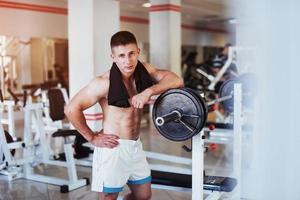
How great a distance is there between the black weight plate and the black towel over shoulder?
6.8 inches

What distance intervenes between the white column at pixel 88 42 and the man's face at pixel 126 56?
317 cm

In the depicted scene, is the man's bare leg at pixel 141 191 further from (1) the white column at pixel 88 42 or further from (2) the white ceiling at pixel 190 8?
(2) the white ceiling at pixel 190 8

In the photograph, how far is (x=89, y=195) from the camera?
3768 mm

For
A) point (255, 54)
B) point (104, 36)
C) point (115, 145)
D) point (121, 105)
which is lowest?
point (115, 145)

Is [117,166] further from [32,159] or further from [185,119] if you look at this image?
[32,159]

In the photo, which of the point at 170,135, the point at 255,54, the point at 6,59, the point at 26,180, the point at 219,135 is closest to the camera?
the point at 255,54

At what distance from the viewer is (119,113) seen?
225 cm

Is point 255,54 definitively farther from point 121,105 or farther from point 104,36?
point 104,36

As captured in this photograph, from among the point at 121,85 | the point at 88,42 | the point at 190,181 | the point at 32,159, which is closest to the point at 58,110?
the point at 32,159

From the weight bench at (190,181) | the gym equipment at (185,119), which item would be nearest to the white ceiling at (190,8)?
the weight bench at (190,181)

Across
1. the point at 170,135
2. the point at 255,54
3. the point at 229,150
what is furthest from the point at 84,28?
the point at 255,54

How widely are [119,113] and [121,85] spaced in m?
0.19

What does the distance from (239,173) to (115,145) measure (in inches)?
51.0

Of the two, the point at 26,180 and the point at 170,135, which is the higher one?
the point at 170,135
